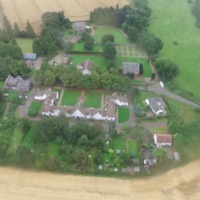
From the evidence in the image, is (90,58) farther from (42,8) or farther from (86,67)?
(42,8)

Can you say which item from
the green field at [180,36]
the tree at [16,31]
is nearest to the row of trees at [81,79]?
the green field at [180,36]

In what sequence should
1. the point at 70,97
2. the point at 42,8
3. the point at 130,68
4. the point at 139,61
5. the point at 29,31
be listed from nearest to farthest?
the point at 70,97
the point at 130,68
the point at 139,61
the point at 29,31
the point at 42,8

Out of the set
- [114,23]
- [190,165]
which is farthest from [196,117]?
[114,23]

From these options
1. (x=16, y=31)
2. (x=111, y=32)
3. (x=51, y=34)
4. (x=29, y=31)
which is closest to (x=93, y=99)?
(x=51, y=34)

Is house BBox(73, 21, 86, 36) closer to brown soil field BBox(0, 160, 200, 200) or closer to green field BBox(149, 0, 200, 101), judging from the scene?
green field BBox(149, 0, 200, 101)

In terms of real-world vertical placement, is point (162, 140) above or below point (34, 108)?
above

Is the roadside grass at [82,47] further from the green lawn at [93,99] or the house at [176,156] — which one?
the house at [176,156]
